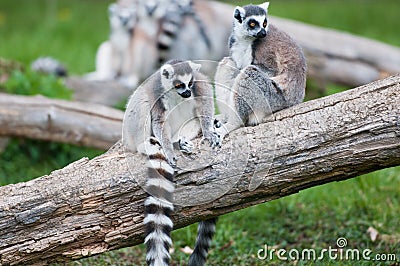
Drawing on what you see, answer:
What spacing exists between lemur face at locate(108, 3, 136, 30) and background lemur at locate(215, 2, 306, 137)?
16.8 feet

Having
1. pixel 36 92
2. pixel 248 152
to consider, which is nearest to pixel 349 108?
pixel 248 152

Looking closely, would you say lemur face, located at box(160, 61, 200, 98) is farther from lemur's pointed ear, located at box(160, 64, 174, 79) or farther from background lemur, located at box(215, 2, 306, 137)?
background lemur, located at box(215, 2, 306, 137)

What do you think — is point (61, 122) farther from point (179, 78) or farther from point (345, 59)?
point (345, 59)

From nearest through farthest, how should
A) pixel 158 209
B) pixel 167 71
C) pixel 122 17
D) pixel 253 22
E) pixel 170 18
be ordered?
pixel 158 209 → pixel 167 71 → pixel 253 22 → pixel 170 18 → pixel 122 17

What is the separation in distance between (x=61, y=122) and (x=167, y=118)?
93.2 inches

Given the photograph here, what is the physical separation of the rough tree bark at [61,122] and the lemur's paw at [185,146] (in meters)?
2.23

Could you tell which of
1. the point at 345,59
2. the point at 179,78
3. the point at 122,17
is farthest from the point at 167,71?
the point at 122,17

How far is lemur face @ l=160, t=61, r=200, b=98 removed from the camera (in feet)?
12.0

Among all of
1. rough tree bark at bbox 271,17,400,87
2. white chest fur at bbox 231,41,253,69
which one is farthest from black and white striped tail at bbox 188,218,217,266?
rough tree bark at bbox 271,17,400,87

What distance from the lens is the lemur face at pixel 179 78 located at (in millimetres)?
3664

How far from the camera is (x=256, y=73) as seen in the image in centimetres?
391

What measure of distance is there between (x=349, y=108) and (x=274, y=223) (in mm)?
2025

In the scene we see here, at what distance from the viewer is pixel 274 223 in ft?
17.4

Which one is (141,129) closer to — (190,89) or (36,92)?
(190,89)
